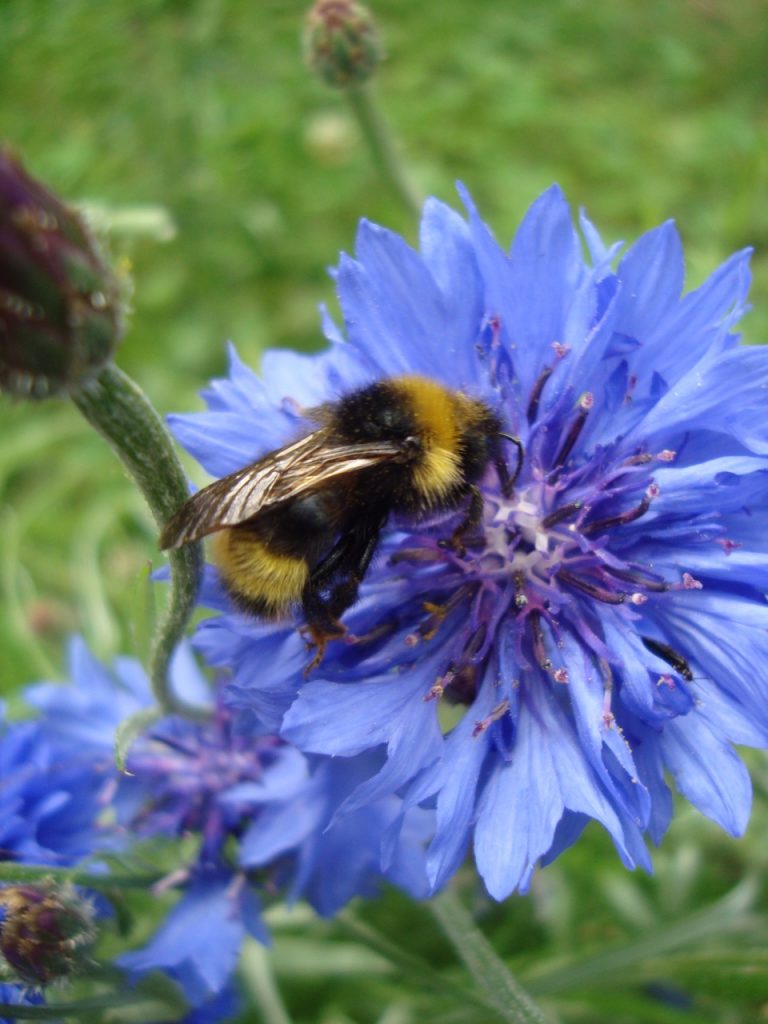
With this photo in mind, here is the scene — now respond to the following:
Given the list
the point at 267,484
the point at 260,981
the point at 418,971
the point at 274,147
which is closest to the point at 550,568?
the point at 267,484

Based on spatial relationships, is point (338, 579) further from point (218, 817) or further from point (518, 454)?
point (218, 817)

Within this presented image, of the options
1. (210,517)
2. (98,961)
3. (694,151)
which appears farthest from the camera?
(694,151)

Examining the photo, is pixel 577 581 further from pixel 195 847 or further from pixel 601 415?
pixel 195 847

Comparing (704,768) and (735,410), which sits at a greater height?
(735,410)

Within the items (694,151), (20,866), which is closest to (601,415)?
(20,866)

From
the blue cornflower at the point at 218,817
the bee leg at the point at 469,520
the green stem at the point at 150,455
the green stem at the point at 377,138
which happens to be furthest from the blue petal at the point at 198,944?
the green stem at the point at 377,138

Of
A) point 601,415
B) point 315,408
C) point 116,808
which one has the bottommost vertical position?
point 116,808

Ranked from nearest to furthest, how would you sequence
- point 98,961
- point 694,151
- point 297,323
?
point 98,961 < point 297,323 < point 694,151

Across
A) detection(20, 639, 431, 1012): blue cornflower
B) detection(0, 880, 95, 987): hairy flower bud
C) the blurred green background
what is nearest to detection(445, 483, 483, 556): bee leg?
detection(20, 639, 431, 1012): blue cornflower
